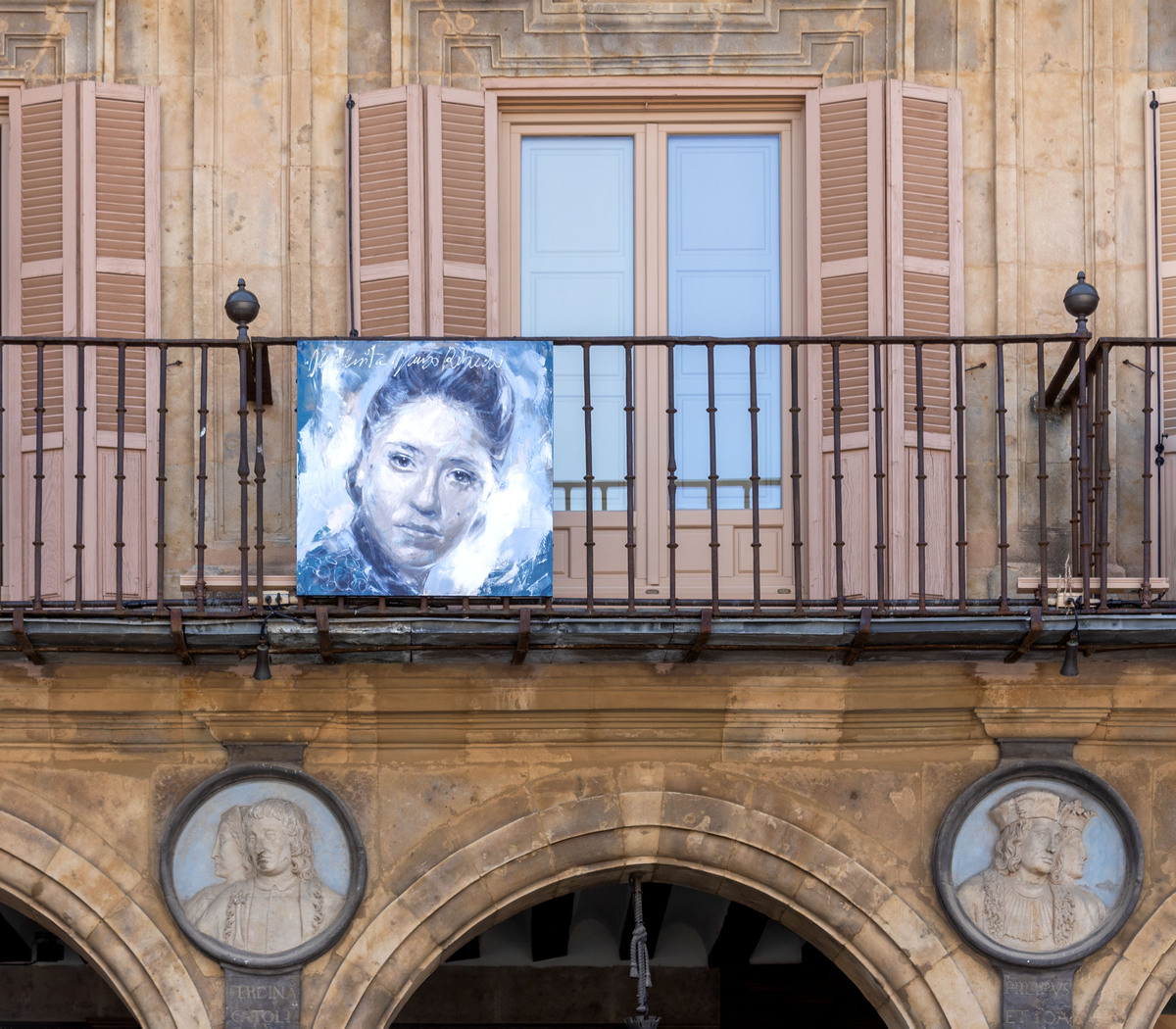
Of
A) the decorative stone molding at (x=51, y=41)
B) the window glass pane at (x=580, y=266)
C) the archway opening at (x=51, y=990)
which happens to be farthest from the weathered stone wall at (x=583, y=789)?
the decorative stone molding at (x=51, y=41)

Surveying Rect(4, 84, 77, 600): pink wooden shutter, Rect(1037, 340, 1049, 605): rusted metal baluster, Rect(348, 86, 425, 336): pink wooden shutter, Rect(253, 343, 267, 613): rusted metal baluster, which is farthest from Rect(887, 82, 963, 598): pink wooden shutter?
Rect(4, 84, 77, 600): pink wooden shutter

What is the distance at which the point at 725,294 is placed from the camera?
9547 mm

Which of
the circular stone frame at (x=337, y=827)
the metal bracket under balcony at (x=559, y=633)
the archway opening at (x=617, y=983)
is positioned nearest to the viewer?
the metal bracket under balcony at (x=559, y=633)

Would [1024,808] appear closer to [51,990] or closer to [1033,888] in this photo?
[1033,888]

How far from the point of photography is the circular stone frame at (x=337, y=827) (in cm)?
842

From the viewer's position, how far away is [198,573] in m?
8.27

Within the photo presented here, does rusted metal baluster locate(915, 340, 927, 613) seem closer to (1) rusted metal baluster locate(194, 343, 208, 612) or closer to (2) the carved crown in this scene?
(2) the carved crown

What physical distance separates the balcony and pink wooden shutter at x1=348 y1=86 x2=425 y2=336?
19.5 inches

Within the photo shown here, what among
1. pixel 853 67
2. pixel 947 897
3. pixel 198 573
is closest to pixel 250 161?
pixel 198 573

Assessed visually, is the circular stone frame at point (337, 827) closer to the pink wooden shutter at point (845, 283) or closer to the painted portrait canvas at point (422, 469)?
the painted portrait canvas at point (422, 469)

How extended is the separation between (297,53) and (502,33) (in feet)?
3.04

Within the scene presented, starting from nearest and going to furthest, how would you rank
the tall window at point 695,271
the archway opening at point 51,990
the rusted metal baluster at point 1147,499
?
the rusted metal baluster at point 1147,499 → the tall window at point 695,271 → the archway opening at point 51,990

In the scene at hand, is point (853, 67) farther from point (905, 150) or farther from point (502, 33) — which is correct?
point (502, 33)

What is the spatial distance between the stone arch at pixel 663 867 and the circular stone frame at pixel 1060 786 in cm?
11
